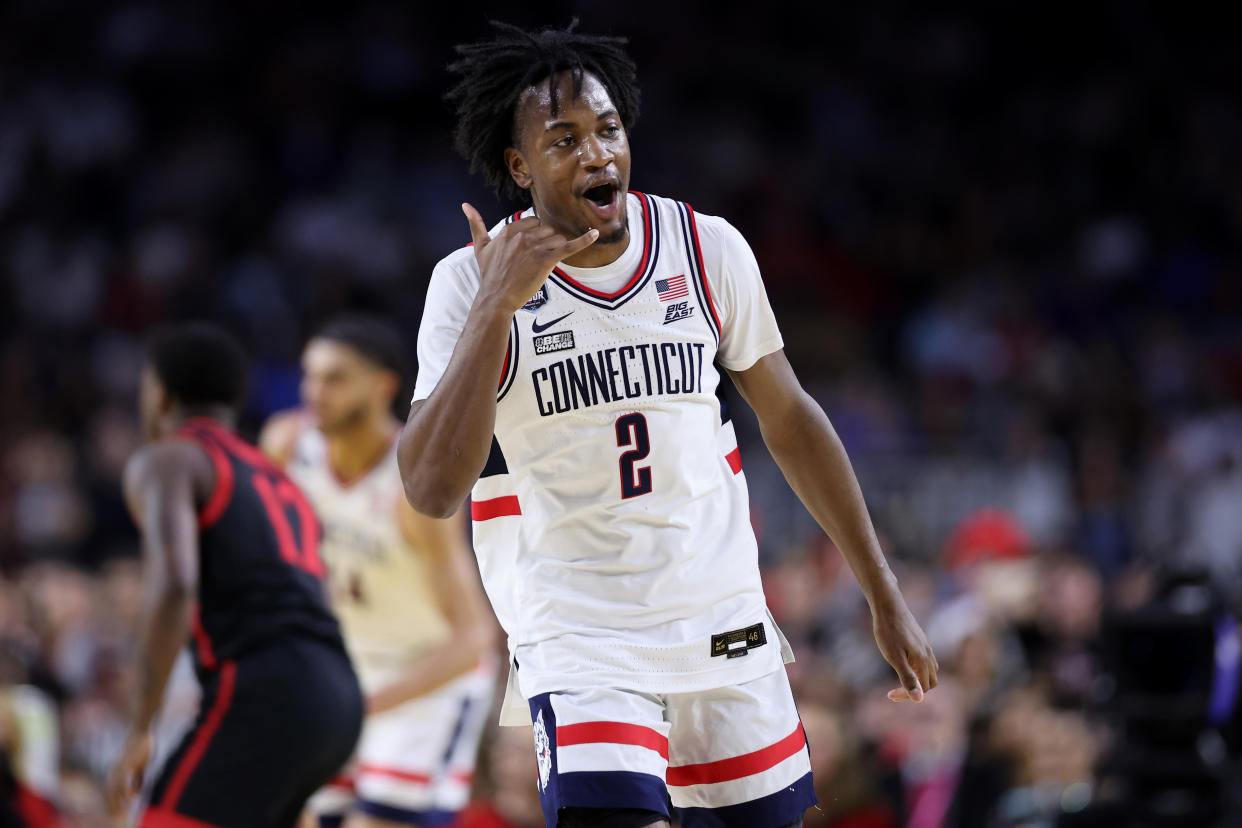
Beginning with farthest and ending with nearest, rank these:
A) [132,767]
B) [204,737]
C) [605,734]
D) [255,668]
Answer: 1. [255,668]
2. [204,737]
3. [132,767]
4. [605,734]

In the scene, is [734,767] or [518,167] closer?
[734,767]

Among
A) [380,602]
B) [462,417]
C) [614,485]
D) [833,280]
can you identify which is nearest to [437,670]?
[380,602]

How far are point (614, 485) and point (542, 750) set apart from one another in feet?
2.11

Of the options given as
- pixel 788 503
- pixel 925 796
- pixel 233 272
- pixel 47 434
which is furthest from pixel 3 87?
pixel 925 796

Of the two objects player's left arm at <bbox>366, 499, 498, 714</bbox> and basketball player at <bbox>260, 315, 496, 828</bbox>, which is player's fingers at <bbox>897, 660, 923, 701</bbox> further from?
basketball player at <bbox>260, 315, 496, 828</bbox>

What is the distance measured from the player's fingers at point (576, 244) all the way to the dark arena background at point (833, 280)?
4.22 m

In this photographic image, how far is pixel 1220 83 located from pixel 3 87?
37.9 feet

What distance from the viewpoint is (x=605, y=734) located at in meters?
3.60

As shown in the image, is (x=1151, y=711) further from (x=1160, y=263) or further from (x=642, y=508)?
(x=1160, y=263)

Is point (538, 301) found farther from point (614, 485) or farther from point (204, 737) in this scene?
point (204, 737)

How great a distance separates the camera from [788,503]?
37.8 ft

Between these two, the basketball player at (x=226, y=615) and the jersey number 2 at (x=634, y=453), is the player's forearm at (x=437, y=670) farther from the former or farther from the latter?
the jersey number 2 at (x=634, y=453)

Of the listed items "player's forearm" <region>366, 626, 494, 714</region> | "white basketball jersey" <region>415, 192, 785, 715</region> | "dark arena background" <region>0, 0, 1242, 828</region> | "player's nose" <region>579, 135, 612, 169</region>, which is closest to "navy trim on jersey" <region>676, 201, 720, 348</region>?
"white basketball jersey" <region>415, 192, 785, 715</region>

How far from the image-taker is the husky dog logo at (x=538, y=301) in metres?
3.82
